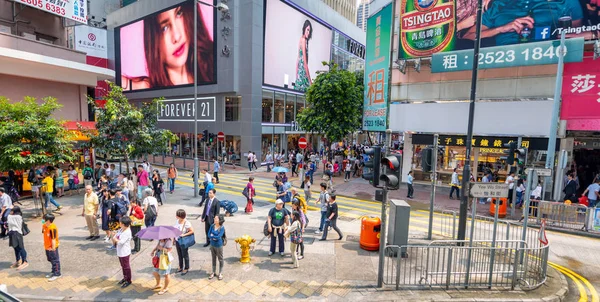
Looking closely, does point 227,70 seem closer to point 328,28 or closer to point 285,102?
point 285,102

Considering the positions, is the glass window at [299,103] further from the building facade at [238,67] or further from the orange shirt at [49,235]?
the orange shirt at [49,235]

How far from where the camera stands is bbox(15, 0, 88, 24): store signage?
1724 cm

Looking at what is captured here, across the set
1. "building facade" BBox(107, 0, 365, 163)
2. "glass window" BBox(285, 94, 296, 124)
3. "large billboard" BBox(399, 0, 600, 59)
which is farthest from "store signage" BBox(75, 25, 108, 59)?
"large billboard" BBox(399, 0, 600, 59)

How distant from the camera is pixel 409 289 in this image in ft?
23.3

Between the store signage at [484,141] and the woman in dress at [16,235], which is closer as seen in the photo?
the woman in dress at [16,235]

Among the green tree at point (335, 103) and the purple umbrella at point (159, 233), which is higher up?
the green tree at point (335, 103)

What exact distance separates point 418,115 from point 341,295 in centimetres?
1460

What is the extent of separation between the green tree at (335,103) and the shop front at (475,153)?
4.61 metres

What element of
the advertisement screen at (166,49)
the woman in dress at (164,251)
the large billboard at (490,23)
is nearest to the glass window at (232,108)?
the advertisement screen at (166,49)

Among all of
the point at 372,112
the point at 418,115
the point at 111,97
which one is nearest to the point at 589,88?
the point at 418,115

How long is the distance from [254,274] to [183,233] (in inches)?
76.4

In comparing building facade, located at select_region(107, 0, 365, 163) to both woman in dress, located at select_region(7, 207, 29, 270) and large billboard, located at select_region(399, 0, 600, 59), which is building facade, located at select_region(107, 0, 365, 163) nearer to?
large billboard, located at select_region(399, 0, 600, 59)

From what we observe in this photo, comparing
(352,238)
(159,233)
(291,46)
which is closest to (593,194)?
(352,238)

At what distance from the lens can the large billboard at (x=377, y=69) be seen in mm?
20561
